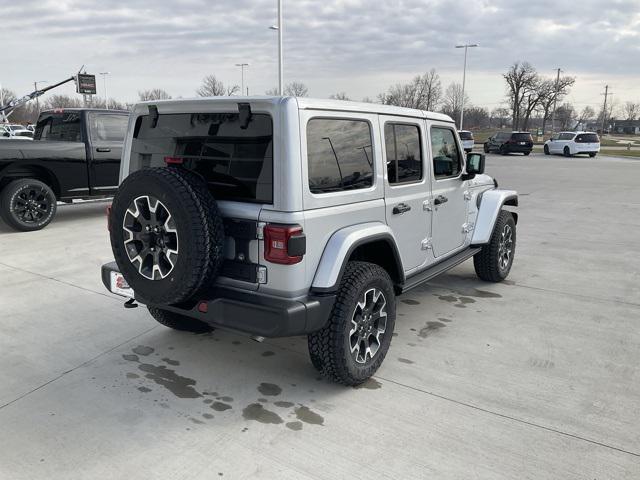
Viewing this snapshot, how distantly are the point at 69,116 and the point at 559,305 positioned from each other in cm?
811

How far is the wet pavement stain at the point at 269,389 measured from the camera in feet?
10.8

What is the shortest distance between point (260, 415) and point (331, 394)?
19.6 inches

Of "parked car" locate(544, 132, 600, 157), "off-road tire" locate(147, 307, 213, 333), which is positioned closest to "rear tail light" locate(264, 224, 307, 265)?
"off-road tire" locate(147, 307, 213, 333)

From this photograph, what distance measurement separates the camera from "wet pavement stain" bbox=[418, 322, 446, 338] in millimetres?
4246

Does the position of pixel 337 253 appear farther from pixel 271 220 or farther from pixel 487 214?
pixel 487 214

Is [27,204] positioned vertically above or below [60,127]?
below

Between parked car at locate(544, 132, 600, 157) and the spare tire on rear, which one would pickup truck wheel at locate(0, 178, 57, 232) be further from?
parked car at locate(544, 132, 600, 157)

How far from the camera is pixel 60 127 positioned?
8883mm

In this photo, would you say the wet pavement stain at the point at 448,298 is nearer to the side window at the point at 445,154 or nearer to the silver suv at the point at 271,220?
the side window at the point at 445,154

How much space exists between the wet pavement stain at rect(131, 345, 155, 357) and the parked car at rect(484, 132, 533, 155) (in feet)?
101

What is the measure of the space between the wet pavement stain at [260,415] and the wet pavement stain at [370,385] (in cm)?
62

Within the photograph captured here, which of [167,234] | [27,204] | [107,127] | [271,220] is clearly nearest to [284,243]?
[271,220]

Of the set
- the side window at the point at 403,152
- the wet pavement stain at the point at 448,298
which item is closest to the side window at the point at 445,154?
the side window at the point at 403,152

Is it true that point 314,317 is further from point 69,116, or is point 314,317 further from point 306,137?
point 69,116
